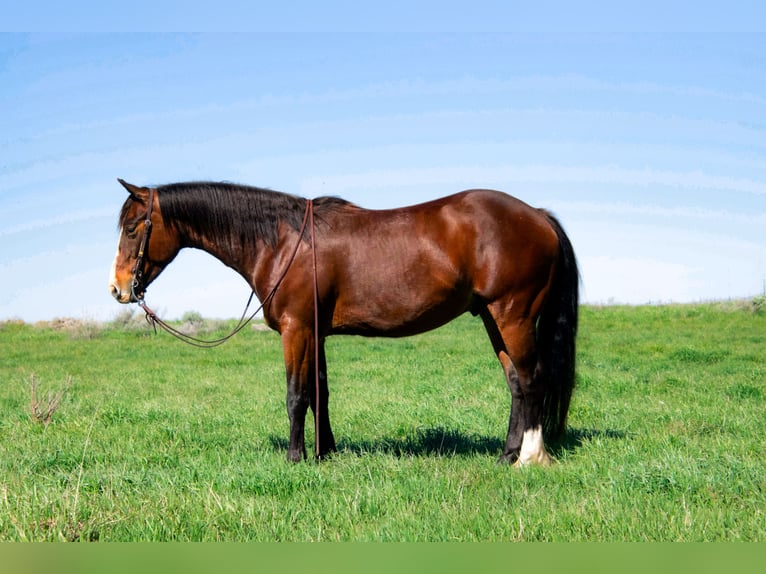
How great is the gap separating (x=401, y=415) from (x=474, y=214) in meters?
3.18

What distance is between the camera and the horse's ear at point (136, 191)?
6.31 metres

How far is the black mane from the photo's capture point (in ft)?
20.9

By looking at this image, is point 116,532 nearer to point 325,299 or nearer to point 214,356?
point 325,299

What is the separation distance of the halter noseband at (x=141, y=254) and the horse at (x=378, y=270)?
0.01 m

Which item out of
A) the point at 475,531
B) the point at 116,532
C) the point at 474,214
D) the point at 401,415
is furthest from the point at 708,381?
Result: the point at 116,532

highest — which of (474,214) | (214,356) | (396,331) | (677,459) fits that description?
(474,214)

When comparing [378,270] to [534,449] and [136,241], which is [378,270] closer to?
[534,449]

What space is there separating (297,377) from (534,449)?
2258mm

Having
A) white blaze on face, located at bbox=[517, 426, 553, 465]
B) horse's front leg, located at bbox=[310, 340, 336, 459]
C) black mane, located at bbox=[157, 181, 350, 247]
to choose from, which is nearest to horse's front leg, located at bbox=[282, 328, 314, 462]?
horse's front leg, located at bbox=[310, 340, 336, 459]

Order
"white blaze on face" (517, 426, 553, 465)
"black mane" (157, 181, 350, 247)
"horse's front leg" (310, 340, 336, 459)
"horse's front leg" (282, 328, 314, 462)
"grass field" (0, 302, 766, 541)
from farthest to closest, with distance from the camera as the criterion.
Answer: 1. "black mane" (157, 181, 350, 247)
2. "horse's front leg" (310, 340, 336, 459)
3. "horse's front leg" (282, 328, 314, 462)
4. "white blaze on face" (517, 426, 553, 465)
5. "grass field" (0, 302, 766, 541)

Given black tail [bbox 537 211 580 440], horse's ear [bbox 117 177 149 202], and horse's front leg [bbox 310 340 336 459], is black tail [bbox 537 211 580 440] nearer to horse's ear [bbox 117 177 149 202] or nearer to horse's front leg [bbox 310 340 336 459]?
horse's front leg [bbox 310 340 336 459]

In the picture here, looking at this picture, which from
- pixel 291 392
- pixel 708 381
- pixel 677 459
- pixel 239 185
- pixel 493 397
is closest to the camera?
pixel 677 459

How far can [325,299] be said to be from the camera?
20.2 feet

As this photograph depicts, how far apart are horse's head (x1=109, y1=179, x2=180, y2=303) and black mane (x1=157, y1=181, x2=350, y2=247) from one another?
0.11 meters
